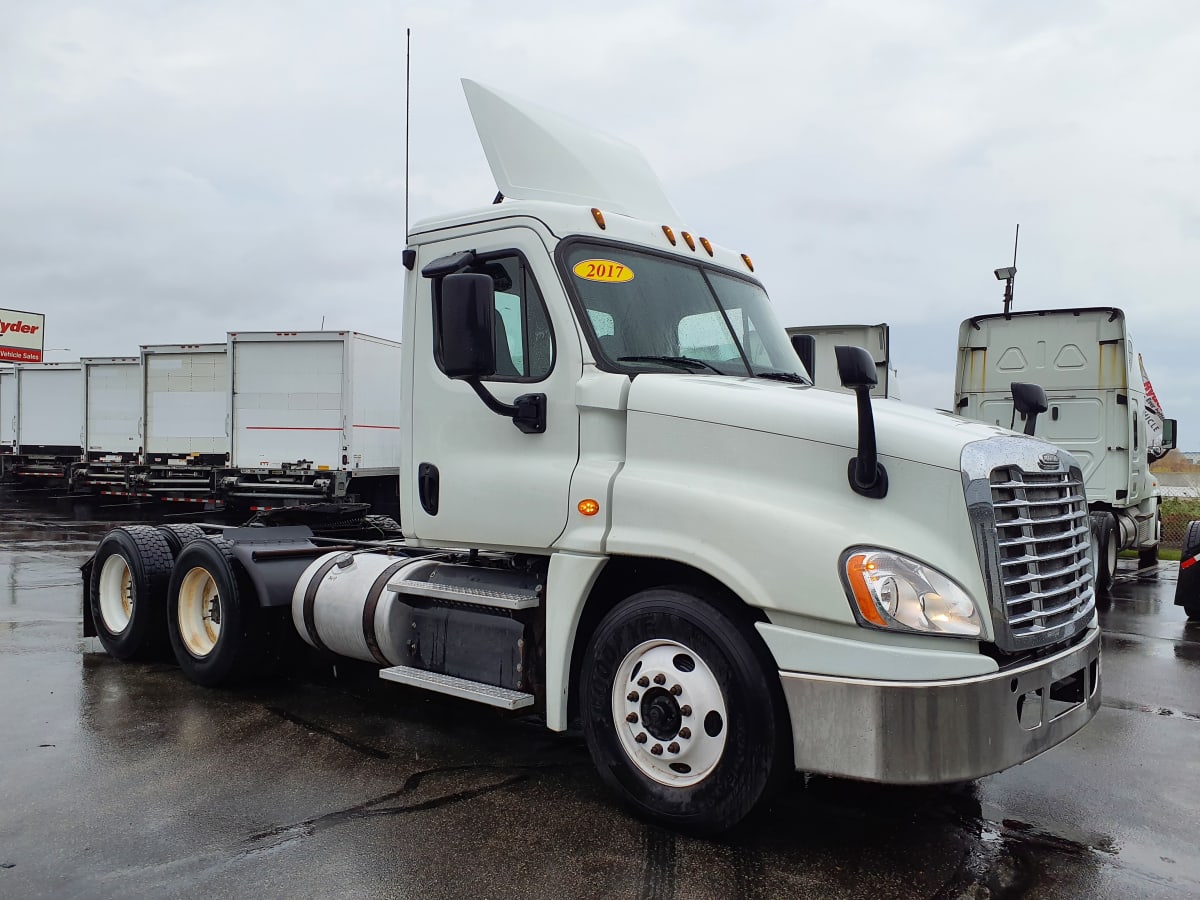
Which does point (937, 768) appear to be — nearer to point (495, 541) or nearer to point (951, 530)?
point (951, 530)

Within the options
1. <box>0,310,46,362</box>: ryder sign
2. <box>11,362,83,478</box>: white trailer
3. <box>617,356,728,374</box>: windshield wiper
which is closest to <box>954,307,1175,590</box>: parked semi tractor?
<box>617,356,728,374</box>: windshield wiper

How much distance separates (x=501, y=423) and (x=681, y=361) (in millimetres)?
926

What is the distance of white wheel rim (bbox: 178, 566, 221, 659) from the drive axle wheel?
1.50ft

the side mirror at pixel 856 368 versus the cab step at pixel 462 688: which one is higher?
the side mirror at pixel 856 368

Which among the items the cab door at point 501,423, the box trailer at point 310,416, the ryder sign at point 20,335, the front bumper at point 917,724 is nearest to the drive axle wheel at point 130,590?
the cab door at point 501,423

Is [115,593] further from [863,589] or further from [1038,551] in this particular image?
[1038,551]

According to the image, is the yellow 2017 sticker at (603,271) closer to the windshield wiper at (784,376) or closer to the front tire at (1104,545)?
the windshield wiper at (784,376)

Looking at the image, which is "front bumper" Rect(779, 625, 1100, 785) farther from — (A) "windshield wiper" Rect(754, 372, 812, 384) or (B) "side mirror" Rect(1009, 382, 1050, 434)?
(A) "windshield wiper" Rect(754, 372, 812, 384)

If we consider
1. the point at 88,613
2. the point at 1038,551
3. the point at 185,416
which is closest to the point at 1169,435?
the point at 1038,551

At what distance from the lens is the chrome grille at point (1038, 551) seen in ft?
11.6

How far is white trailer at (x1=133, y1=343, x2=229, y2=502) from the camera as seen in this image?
19.1 m

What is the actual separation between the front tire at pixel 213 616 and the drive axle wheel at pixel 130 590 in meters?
0.23

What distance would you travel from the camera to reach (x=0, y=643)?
7.70 m

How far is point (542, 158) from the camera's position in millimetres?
5164
